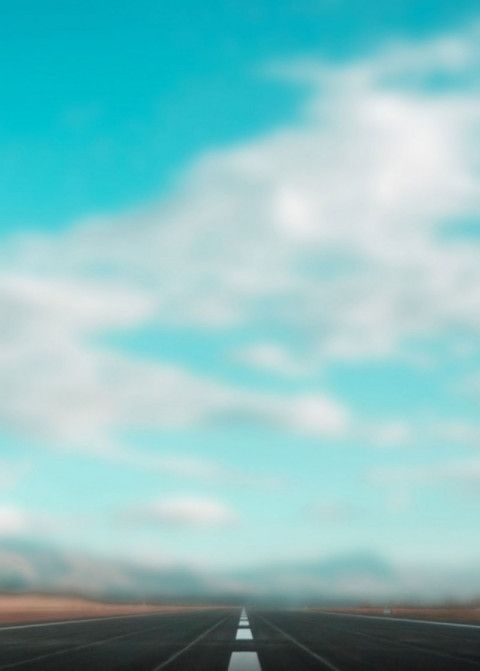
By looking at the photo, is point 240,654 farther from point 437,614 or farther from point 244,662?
point 437,614

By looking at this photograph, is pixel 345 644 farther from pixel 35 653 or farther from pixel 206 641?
pixel 35 653

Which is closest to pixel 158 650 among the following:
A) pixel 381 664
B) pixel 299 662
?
pixel 299 662

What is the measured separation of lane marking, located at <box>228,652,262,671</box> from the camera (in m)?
16.2

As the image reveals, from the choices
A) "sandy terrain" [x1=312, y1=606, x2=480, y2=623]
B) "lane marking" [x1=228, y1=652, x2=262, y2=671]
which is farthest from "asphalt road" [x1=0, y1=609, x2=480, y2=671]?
"sandy terrain" [x1=312, y1=606, x2=480, y2=623]

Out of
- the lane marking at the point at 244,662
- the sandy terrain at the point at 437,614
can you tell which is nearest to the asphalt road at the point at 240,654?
the lane marking at the point at 244,662

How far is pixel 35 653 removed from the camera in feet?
66.1

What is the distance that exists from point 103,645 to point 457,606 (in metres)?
86.4

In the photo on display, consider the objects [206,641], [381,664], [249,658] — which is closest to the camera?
[381,664]

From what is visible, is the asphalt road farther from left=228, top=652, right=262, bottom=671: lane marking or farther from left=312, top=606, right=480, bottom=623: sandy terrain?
left=312, top=606, right=480, bottom=623: sandy terrain

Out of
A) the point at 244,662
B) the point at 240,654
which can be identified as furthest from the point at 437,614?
the point at 244,662

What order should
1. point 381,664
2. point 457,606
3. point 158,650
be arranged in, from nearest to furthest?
point 381,664
point 158,650
point 457,606

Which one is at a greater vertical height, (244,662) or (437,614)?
(437,614)

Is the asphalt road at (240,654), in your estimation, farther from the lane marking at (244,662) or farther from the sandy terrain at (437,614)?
the sandy terrain at (437,614)

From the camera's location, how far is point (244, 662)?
1775cm
